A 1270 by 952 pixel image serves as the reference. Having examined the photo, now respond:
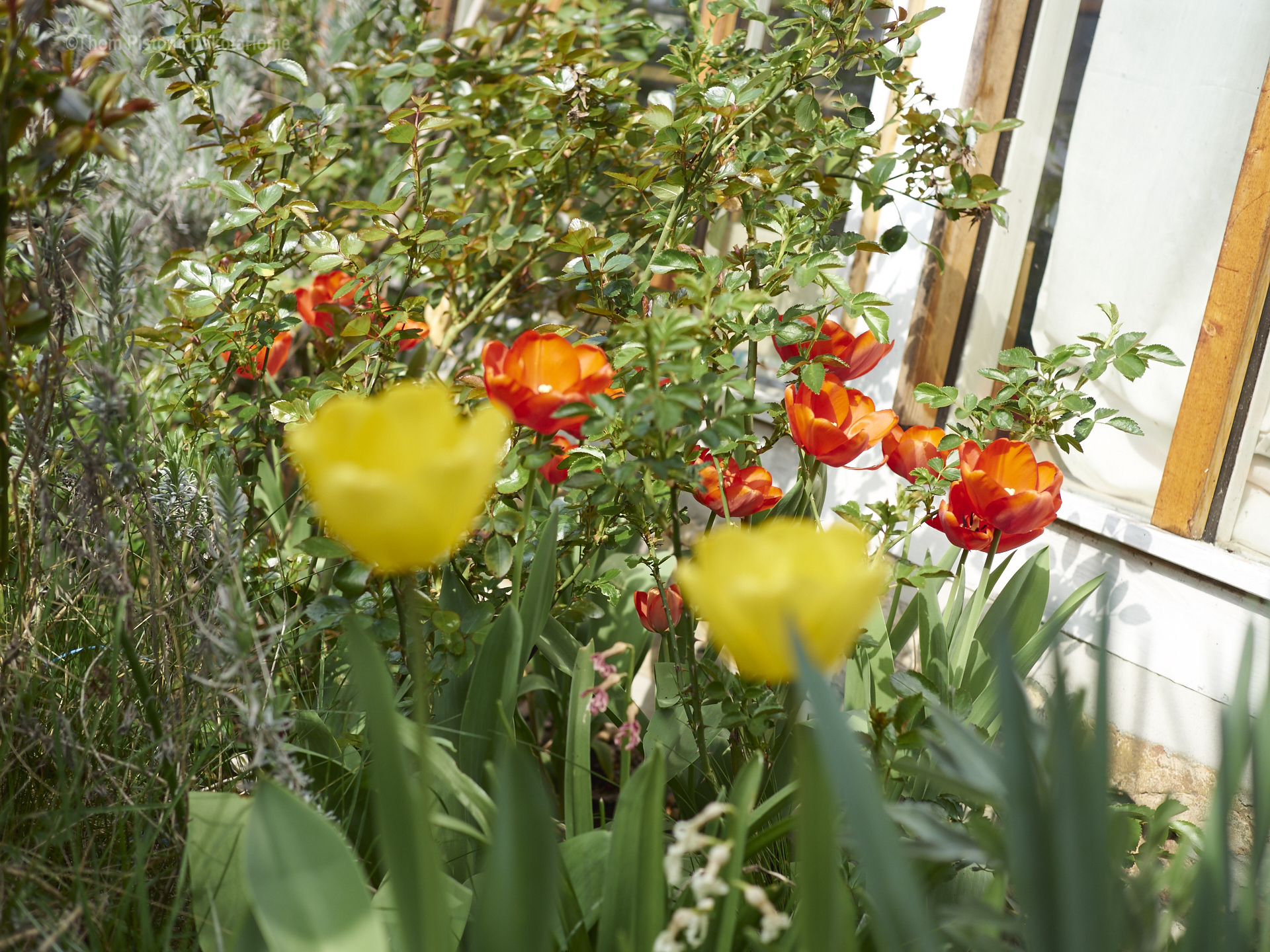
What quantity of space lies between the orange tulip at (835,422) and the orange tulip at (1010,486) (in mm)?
119

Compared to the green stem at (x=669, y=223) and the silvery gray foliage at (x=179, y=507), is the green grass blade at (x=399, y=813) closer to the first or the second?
the silvery gray foliage at (x=179, y=507)

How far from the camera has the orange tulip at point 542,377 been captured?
91 centimetres

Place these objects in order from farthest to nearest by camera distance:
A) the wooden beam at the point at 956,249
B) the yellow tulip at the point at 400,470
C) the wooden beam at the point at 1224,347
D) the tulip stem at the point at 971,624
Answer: the wooden beam at the point at 956,249 < the wooden beam at the point at 1224,347 < the tulip stem at the point at 971,624 < the yellow tulip at the point at 400,470

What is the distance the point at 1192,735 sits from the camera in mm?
1400

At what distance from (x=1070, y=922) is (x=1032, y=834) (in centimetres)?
5

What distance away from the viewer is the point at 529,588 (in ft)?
3.58

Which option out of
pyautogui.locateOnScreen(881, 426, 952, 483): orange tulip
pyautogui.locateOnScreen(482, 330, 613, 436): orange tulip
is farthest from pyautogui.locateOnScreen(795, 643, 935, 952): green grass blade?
pyautogui.locateOnScreen(881, 426, 952, 483): orange tulip

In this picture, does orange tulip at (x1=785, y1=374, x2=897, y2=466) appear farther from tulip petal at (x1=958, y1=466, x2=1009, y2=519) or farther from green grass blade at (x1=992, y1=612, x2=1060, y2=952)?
green grass blade at (x1=992, y1=612, x2=1060, y2=952)

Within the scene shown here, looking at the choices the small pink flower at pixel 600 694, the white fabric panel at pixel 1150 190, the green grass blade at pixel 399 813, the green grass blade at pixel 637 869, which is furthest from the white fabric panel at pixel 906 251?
the green grass blade at pixel 399 813

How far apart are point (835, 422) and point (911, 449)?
0.14 m

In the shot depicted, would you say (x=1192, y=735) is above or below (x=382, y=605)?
below

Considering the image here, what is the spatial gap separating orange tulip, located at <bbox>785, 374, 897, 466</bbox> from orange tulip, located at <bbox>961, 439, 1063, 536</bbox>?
119 mm

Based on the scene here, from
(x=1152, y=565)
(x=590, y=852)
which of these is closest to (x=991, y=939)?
(x=590, y=852)

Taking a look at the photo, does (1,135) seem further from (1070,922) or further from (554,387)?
(1070,922)
